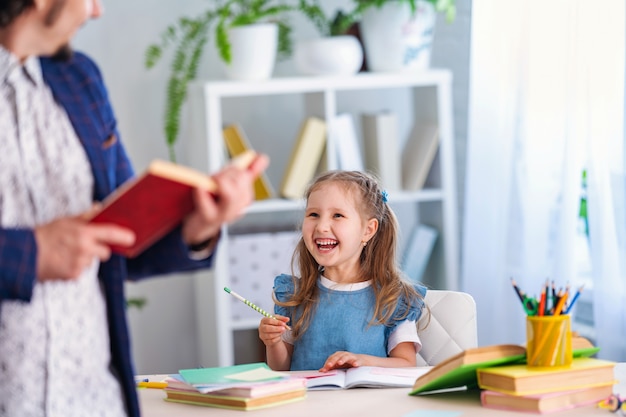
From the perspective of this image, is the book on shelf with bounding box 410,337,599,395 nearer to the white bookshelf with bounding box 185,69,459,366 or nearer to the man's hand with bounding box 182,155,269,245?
the man's hand with bounding box 182,155,269,245

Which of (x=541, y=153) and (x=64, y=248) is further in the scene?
(x=541, y=153)

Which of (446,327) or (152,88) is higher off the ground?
(152,88)

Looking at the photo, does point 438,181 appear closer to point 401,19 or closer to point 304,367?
point 401,19

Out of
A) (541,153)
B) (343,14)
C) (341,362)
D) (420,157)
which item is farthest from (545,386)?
(343,14)

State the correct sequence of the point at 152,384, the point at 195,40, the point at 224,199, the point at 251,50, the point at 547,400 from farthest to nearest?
the point at 195,40
the point at 251,50
the point at 152,384
the point at 547,400
the point at 224,199

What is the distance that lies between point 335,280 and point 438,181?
142cm

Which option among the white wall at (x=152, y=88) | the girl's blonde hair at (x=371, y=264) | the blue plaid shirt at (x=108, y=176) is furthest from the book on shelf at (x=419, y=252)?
the blue plaid shirt at (x=108, y=176)

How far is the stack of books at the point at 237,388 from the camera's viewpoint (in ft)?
5.45

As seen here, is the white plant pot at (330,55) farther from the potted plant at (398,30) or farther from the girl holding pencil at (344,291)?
the girl holding pencil at (344,291)

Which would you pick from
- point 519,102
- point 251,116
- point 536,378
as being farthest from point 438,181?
point 536,378

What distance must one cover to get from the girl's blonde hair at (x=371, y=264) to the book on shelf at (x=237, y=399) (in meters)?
0.47

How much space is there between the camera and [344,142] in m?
3.43

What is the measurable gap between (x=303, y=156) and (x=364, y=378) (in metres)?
1.70

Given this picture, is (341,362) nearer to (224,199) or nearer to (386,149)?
(224,199)
